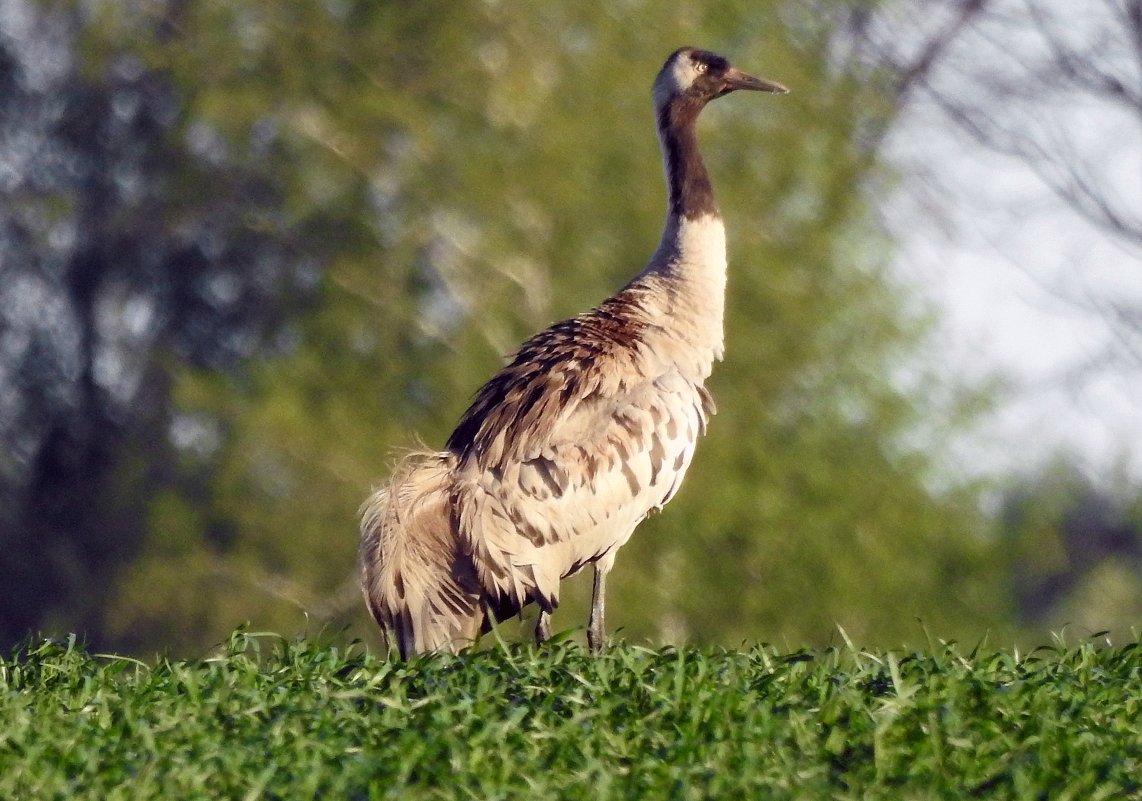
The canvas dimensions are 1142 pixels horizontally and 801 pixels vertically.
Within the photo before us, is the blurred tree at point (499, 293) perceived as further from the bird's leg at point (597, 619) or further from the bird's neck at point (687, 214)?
the bird's leg at point (597, 619)

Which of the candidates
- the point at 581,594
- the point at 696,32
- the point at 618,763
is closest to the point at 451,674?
the point at 618,763

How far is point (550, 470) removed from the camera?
30.8 feet

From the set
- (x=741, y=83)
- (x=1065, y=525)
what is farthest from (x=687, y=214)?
(x=1065, y=525)

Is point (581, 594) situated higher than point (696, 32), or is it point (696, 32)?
point (696, 32)

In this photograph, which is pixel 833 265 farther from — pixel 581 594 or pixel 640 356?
pixel 640 356

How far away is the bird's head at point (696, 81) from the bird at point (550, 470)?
A: 1359 millimetres

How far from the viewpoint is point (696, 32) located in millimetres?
21984

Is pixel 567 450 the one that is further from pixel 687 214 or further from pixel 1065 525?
pixel 1065 525

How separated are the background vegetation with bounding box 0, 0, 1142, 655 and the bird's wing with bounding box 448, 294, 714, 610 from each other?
979 centimetres

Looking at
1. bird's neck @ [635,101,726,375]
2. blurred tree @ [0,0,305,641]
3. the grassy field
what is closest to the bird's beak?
bird's neck @ [635,101,726,375]

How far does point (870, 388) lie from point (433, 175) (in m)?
5.29

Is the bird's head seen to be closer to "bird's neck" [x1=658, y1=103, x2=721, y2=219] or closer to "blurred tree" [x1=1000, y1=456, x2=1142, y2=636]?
"bird's neck" [x1=658, y1=103, x2=721, y2=219]

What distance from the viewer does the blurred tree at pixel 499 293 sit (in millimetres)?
20297

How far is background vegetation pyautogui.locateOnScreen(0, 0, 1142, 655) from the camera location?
2034 cm
